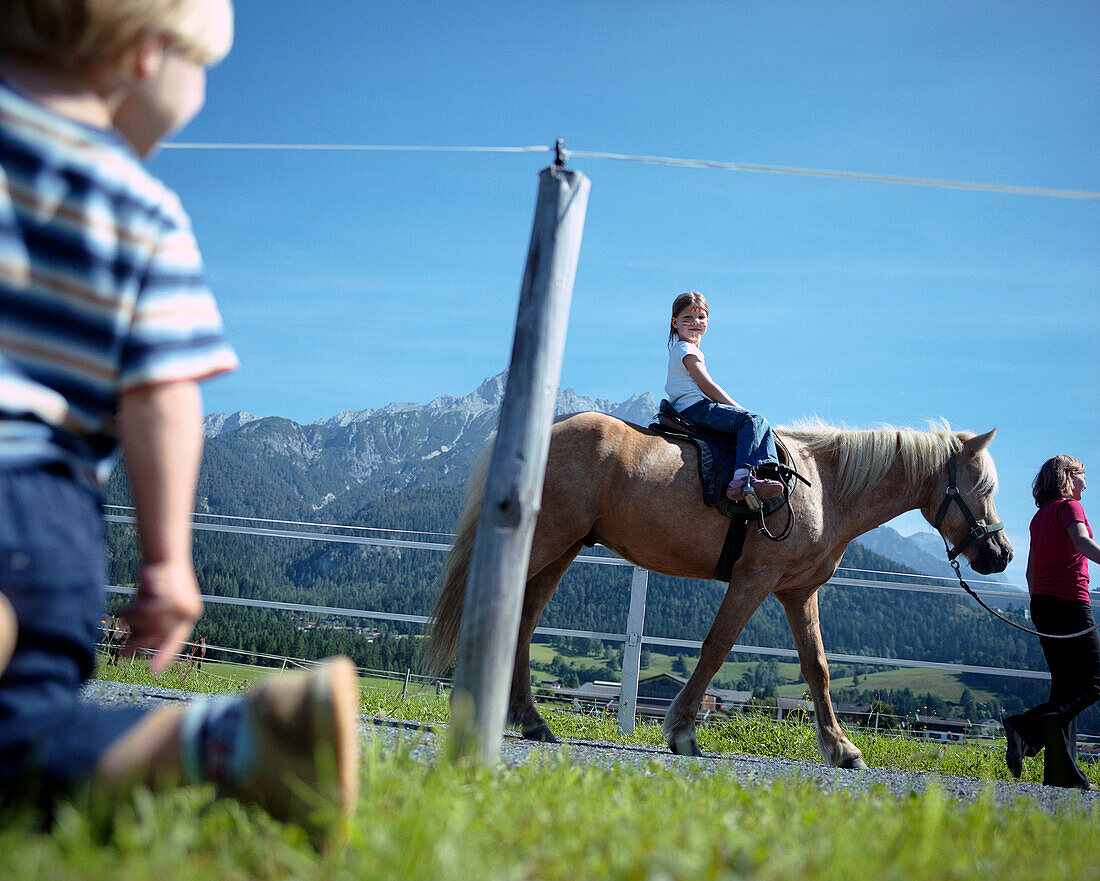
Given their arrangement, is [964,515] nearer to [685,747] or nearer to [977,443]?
[977,443]

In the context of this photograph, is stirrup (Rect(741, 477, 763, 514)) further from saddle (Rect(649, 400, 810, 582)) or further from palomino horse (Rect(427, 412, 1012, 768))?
palomino horse (Rect(427, 412, 1012, 768))

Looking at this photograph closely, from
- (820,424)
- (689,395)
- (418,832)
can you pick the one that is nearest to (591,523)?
(689,395)

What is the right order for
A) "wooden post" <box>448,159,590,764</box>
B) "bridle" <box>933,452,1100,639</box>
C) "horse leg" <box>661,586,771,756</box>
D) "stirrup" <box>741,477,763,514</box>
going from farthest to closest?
"bridle" <box>933,452,1100,639</box> < "horse leg" <box>661,586,771,756</box> < "stirrup" <box>741,477,763,514</box> < "wooden post" <box>448,159,590,764</box>

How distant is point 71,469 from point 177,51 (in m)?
0.80

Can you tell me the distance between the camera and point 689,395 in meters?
5.46

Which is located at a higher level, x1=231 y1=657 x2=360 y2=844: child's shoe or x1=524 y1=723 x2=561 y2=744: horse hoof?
x1=231 y1=657 x2=360 y2=844: child's shoe

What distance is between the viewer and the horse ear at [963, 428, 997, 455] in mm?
5660

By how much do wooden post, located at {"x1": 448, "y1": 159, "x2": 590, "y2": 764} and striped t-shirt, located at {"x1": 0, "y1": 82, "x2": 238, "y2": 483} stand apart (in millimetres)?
1085

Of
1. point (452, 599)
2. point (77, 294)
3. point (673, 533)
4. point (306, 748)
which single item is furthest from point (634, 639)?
point (77, 294)

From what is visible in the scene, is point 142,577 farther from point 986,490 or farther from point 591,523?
point 986,490

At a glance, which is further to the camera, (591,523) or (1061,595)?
(1061,595)

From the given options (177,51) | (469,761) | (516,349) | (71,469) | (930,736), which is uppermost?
(177,51)

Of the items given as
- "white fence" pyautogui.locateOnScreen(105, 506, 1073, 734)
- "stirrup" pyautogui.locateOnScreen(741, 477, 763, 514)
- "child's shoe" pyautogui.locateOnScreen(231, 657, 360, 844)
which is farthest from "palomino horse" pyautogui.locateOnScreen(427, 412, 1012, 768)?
"child's shoe" pyautogui.locateOnScreen(231, 657, 360, 844)

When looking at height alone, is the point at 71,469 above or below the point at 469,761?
above
